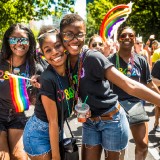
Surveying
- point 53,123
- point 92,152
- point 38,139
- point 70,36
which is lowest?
point 92,152

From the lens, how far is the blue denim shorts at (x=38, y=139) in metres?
2.71

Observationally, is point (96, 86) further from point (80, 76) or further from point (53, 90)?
point (53, 90)

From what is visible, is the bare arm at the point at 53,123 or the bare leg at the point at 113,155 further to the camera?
the bare leg at the point at 113,155

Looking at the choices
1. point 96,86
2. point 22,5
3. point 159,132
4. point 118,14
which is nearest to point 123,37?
point 118,14

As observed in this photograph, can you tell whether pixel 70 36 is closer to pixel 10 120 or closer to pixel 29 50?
pixel 29 50

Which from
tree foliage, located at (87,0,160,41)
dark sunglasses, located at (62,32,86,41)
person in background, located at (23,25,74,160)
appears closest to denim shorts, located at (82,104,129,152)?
person in background, located at (23,25,74,160)

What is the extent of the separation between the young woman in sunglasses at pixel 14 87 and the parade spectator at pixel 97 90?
3.00ft

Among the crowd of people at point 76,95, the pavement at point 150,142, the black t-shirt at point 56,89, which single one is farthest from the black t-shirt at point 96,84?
the pavement at point 150,142

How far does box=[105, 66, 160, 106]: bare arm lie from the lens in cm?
231

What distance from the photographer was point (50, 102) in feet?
8.32

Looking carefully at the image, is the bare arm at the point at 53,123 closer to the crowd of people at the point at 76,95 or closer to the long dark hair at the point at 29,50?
the crowd of people at the point at 76,95

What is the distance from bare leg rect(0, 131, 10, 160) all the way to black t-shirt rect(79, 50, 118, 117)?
114cm

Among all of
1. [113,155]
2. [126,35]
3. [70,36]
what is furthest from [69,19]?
[126,35]

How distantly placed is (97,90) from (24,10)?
40.4ft
